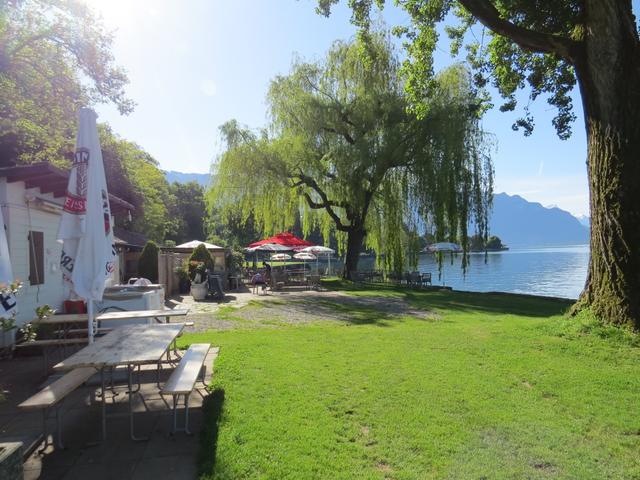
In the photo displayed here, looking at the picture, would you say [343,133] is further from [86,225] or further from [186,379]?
[186,379]

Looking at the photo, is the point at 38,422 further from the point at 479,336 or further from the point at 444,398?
the point at 479,336

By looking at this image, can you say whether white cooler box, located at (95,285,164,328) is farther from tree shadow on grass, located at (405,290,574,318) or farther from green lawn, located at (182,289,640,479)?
tree shadow on grass, located at (405,290,574,318)

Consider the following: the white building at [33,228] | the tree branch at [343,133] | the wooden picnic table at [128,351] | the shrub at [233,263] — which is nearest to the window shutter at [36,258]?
the white building at [33,228]

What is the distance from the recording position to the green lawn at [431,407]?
3.18 m

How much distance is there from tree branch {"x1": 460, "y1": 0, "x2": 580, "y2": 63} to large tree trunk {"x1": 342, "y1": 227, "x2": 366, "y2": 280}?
14035 millimetres

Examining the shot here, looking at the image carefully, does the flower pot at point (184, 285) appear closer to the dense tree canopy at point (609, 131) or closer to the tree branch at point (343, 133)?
the tree branch at point (343, 133)

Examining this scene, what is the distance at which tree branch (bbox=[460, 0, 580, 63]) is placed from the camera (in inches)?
288

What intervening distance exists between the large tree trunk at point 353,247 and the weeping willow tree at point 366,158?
69 mm

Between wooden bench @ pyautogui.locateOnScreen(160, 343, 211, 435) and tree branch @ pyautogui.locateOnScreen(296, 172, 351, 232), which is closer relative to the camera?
wooden bench @ pyautogui.locateOnScreen(160, 343, 211, 435)

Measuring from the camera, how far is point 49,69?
476 inches

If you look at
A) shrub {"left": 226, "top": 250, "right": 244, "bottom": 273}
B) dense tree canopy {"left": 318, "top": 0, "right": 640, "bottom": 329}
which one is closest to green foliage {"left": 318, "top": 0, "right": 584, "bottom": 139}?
dense tree canopy {"left": 318, "top": 0, "right": 640, "bottom": 329}

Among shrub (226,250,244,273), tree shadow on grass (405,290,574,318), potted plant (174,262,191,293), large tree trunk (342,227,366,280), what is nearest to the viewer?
tree shadow on grass (405,290,574,318)

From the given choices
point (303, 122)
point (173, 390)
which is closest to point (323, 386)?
point (173, 390)

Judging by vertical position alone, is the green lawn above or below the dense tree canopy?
below
